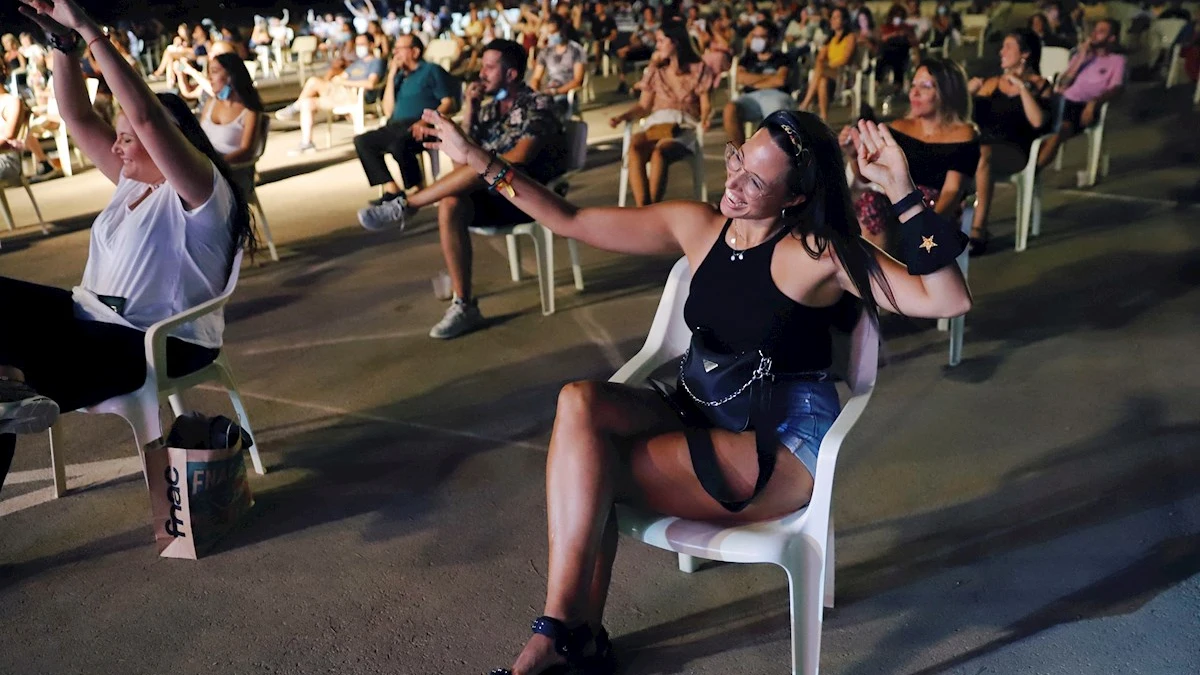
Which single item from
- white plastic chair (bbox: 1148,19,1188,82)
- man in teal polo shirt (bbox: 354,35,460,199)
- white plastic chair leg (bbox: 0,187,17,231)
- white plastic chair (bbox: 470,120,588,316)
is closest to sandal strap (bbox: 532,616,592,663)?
white plastic chair (bbox: 470,120,588,316)

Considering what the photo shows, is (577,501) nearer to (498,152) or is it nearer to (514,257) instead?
(498,152)

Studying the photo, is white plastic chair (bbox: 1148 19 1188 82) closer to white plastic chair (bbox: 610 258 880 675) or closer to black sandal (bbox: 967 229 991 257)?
black sandal (bbox: 967 229 991 257)

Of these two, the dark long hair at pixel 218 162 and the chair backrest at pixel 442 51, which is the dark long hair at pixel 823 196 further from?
the chair backrest at pixel 442 51

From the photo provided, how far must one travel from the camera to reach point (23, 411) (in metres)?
2.36

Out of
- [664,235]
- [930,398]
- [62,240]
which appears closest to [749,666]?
[664,235]

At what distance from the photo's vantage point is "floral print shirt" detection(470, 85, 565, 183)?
14.9 feet

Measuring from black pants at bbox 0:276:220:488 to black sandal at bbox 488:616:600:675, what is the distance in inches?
55.1

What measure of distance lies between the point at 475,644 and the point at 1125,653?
4.75ft

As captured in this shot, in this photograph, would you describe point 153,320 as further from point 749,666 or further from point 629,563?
point 749,666

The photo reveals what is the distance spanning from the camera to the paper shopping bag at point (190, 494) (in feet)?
8.68

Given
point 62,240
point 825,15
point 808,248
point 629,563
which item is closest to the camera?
point 808,248

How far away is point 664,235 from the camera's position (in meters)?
2.40

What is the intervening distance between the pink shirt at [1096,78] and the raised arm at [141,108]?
5.40 m

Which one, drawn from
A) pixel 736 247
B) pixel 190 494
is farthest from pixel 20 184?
pixel 736 247
